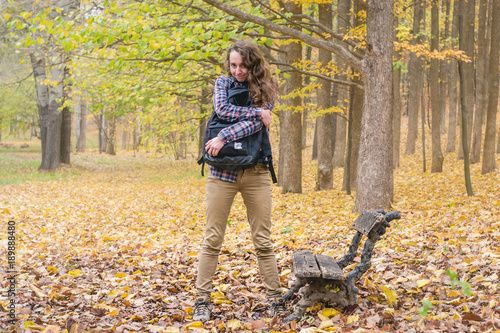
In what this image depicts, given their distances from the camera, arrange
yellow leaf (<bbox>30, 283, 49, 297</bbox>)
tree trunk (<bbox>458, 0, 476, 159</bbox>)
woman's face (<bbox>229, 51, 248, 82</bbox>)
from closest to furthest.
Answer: woman's face (<bbox>229, 51, 248, 82</bbox>) → yellow leaf (<bbox>30, 283, 49, 297</bbox>) → tree trunk (<bbox>458, 0, 476, 159</bbox>)

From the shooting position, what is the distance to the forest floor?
11.0ft

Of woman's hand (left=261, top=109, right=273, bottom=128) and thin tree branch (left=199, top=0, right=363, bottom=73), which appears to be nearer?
woman's hand (left=261, top=109, right=273, bottom=128)

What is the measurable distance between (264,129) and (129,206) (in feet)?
27.2

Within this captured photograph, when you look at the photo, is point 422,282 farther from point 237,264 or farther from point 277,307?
point 237,264

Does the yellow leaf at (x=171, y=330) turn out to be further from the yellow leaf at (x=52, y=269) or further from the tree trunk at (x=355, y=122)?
the tree trunk at (x=355, y=122)

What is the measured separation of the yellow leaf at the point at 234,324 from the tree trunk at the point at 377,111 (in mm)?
4996

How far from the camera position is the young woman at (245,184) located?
11.2ft

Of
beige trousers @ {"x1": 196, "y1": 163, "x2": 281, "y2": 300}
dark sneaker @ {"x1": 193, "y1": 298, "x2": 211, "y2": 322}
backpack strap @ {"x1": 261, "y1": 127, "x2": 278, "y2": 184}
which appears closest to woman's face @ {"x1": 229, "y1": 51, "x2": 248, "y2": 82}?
backpack strap @ {"x1": 261, "y1": 127, "x2": 278, "y2": 184}

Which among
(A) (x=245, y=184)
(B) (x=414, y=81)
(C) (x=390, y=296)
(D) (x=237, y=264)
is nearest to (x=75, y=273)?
(D) (x=237, y=264)

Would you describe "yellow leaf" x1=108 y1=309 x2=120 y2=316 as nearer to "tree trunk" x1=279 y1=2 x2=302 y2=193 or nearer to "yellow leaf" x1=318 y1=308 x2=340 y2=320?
"yellow leaf" x1=318 y1=308 x2=340 y2=320

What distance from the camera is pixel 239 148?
3324 millimetres

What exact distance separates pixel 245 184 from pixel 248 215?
289mm

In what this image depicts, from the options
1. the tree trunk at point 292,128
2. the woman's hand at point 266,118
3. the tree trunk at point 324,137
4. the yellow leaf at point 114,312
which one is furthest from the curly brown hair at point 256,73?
the tree trunk at point 324,137

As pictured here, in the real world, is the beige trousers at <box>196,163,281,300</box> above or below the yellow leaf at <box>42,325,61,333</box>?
above
